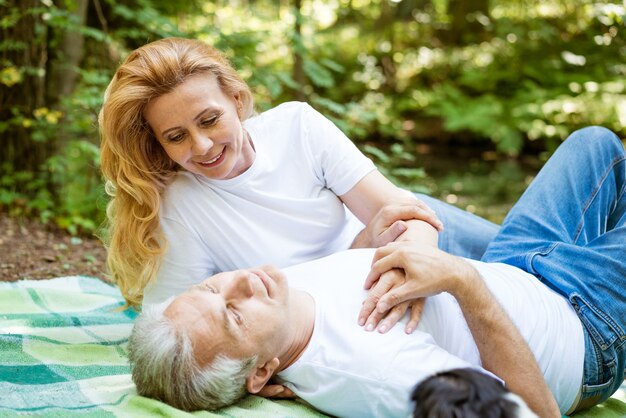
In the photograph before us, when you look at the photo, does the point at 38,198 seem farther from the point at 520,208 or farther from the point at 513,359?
the point at 513,359

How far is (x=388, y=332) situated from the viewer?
1.95m

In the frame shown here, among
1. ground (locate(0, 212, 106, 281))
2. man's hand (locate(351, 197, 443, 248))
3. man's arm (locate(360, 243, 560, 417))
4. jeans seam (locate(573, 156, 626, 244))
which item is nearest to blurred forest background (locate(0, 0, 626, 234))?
ground (locate(0, 212, 106, 281))

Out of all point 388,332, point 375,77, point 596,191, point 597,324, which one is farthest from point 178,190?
point 375,77

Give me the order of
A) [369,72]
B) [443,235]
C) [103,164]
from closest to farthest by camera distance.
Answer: [103,164]
[443,235]
[369,72]

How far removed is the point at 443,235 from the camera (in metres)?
3.08

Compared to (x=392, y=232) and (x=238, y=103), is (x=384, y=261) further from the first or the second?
(x=238, y=103)

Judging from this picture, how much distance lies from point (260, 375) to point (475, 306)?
2.15 ft

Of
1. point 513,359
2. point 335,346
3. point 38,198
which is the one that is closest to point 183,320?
point 335,346

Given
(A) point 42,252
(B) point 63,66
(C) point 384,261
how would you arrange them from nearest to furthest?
(C) point 384,261 < (A) point 42,252 < (B) point 63,66

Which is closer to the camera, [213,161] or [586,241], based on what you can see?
[213,161]

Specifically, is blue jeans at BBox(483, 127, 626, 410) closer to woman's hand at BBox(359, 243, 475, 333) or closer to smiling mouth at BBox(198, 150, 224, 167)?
woman's hand at BBox(359, 243, 475, 333)

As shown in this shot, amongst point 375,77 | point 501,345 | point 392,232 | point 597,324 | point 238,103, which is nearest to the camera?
point 501,345

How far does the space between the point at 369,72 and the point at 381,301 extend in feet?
29.6

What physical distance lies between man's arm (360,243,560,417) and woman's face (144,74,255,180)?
0.72 meters
